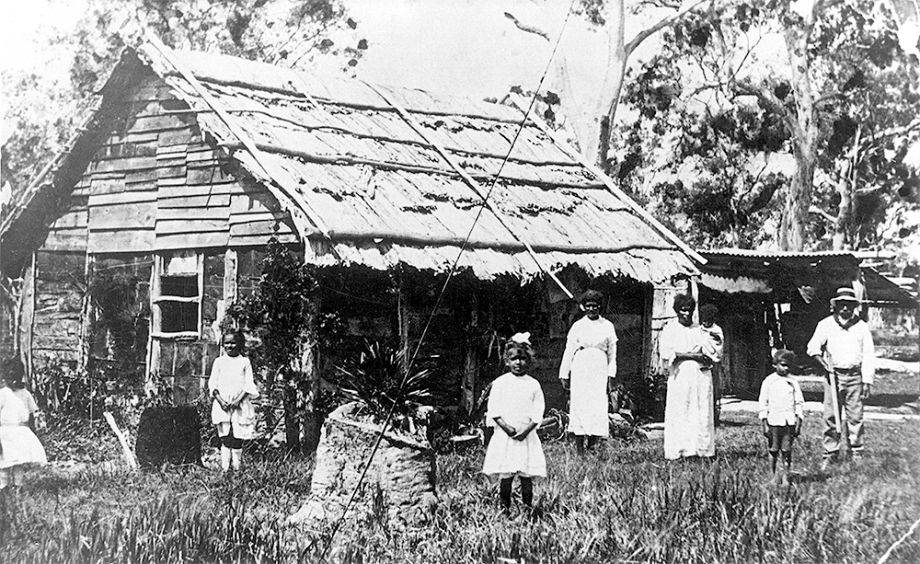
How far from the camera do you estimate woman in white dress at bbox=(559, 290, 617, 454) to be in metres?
8.19

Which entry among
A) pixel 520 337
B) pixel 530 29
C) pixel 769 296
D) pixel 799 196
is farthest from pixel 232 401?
pixel 769 296

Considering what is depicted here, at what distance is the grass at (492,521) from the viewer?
200 inches

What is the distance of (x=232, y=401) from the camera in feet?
24.1

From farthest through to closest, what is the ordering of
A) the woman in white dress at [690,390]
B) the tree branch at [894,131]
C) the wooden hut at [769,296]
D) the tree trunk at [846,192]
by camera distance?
the wooden hut at [769,296]
the tree trunk at [846,192]
the woman in white dress at [690,390]
the tree branch at [894,131]

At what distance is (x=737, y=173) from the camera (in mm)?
11758

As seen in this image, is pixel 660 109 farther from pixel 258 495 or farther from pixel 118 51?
pixel 258 495

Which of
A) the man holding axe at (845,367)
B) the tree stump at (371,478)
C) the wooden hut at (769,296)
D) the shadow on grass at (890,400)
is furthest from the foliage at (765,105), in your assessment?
the tree stump at (371,478)

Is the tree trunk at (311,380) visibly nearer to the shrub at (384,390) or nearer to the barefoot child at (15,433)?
the shrub at (384,390)

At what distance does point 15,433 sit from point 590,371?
4.82 metres

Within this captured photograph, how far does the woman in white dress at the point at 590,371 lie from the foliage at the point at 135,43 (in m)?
3.23

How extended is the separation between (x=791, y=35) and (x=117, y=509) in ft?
21.3

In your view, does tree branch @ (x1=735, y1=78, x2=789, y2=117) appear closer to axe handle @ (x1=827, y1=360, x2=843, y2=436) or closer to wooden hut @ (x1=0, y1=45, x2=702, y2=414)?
A: wooden hut @ (x1=0, y1=45, x2=702, y2=414)

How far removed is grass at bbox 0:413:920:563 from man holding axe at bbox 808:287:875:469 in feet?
2.58

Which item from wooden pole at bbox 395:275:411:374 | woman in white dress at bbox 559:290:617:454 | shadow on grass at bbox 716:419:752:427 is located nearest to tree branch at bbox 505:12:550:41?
woman in white dress at bbox 559:290:617:454
